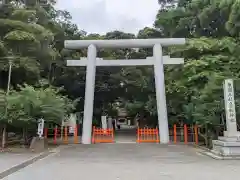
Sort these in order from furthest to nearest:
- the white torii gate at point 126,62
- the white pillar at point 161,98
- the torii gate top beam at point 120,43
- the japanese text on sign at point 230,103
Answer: the torii gate top beam at point 120,43, the white torii gate at point 126,62, the white pillar at point 161,98, the japanese text on sign at point 230,103

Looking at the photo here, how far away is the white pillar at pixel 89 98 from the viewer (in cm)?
2264

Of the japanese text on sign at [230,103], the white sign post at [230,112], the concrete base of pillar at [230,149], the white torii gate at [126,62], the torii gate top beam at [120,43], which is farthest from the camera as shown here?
the torii gate top beam at [120,43]

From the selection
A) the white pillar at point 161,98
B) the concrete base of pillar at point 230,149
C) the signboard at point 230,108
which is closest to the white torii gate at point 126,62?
the white pillar at point 161,98

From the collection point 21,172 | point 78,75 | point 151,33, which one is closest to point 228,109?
point 21,172

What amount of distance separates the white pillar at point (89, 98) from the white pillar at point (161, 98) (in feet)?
14.4

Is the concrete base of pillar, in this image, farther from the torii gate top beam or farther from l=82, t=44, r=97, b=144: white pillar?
the torii gate top beam

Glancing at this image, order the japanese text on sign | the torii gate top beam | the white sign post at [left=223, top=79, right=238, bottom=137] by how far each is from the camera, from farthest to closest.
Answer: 1. the torii gate top beam
2. the japanese text on sign
3. the white sign post at [left=223, top=79, right=238, bottom=137]

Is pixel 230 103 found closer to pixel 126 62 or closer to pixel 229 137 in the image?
pixel 229 137

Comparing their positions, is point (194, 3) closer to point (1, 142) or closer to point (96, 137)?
point (96, 137)

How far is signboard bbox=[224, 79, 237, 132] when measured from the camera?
14.6 m

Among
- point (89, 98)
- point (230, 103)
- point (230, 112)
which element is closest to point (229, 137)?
point (230, 112)

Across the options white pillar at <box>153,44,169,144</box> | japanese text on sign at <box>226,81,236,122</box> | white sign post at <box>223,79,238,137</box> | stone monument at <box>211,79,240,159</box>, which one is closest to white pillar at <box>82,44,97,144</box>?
white pillar at <box>153,44,169,144</box>

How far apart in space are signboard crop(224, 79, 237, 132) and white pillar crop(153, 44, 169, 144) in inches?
315

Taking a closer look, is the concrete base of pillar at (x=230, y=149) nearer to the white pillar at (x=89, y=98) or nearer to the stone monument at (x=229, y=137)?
the stone monument at (x=229, y=137)
